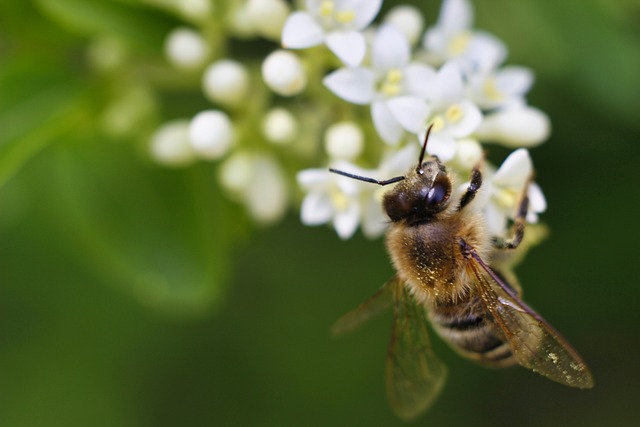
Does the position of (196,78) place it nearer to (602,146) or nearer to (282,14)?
(282,14)

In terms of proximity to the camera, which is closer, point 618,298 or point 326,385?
point 618,298

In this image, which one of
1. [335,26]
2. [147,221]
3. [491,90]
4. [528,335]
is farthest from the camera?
[147,221]

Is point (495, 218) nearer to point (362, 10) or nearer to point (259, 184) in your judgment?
point (362, 10)

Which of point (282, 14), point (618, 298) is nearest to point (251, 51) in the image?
point (282, 14)

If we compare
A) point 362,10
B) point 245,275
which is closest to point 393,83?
point 362,10

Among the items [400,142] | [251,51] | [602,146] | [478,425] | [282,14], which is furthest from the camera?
[478,425]

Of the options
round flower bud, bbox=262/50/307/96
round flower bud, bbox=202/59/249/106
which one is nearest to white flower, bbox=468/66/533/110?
round flower bud, bbox=262/50/307/96
